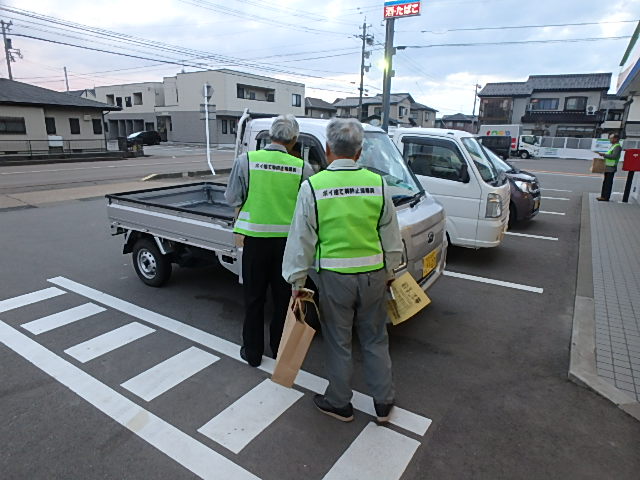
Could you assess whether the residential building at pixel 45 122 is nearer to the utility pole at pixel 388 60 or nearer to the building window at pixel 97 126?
the building window at pixel 97 126

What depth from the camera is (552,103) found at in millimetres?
42938

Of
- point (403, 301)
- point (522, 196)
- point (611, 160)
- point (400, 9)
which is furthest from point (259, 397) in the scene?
point (400, 9)

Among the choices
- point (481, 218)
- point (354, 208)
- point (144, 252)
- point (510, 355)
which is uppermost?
point (354, 208)

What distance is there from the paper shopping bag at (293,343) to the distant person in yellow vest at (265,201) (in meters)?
0.72

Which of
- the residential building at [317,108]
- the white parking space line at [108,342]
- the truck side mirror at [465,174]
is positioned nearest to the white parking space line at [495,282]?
the truck side mirror at [465,174]

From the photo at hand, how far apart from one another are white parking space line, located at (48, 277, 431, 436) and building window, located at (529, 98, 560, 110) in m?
48.4

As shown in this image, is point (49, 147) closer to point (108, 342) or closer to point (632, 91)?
point (108, 342)

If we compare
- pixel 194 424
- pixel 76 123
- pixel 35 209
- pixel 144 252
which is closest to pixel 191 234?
pixel 144 252

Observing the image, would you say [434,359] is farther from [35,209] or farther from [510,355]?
[35,209]

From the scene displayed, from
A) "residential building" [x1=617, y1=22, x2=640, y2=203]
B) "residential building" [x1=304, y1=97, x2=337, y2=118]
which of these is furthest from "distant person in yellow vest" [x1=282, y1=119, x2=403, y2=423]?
"residential building" [x1=304, y1=97, x2=337, y2=118]

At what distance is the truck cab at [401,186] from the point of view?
372 centimetres

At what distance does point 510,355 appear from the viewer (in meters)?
3.76

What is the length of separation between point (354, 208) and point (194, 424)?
1.80 meters

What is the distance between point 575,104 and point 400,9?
3688 centimetres
